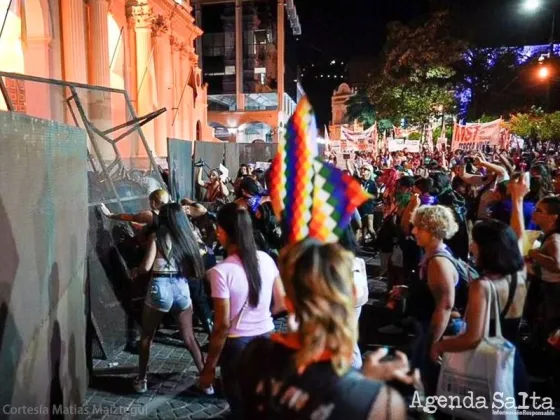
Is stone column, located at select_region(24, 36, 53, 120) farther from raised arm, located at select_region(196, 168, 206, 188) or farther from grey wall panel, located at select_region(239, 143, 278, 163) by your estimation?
grey wall panel, located at select_region(239, 143, 278, 163)

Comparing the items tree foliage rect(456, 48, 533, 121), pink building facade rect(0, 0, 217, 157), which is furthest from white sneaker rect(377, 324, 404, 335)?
tree foliage rect(456, 48, 533, 121)

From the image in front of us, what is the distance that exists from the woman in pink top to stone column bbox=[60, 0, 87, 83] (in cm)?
1409

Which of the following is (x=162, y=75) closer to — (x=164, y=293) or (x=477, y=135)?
(x=477, y=135)

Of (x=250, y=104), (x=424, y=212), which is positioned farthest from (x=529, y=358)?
(x=250, y=104)

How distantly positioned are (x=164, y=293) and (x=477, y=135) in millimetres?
14157

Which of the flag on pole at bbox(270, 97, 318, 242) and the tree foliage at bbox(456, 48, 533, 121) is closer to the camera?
the flag on pole at bbox(270, 97, 318, 242)

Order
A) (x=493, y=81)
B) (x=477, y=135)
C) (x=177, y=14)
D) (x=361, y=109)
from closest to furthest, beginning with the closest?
(x=477, y=135), (x=177, y=14), (x=493, y=81), (x=361, y=109)

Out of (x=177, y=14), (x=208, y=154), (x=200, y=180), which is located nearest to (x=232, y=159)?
(x=208, y=154)

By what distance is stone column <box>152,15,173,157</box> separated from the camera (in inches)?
911

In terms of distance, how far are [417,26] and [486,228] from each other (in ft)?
89.0

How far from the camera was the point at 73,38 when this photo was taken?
15391 mm

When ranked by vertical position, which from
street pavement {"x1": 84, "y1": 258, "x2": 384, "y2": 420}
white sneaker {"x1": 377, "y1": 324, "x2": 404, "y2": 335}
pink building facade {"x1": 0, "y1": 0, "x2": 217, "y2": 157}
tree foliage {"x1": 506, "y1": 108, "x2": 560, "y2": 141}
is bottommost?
street pavement {"x1": 84, "y1": 258, "x2": 384, "y2": 420}

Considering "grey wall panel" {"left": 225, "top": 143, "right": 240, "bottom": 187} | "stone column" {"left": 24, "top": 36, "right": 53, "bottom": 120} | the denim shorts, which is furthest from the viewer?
"grey wall panel" {"left": 225, "top": 143, "right": 240, "bottom": 187}

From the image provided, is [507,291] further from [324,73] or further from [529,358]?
[324,73]
